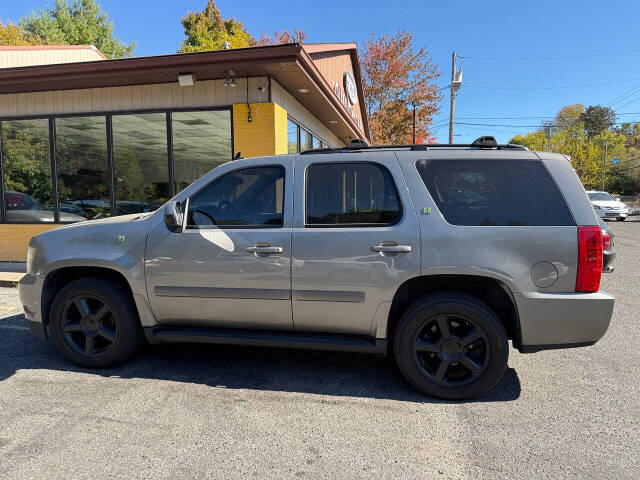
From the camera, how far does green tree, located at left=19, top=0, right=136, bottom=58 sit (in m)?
38.5

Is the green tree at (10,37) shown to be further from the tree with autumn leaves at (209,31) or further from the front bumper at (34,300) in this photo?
the front bumper at (34,300)

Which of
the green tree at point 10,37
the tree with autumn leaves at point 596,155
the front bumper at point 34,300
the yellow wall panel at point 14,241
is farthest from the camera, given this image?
the tree with autumn leaves at point 596,155

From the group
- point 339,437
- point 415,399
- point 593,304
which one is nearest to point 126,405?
point 339,437

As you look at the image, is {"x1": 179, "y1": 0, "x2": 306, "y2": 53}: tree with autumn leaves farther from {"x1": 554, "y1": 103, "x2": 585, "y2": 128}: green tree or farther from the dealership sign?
{"x1": 554, "y1": 103, "x2": 585, "y2": 128}: green tree

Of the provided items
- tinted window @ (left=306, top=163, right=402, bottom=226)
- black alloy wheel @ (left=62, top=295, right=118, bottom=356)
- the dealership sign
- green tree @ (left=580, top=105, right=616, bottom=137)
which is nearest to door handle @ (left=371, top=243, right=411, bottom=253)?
tinted window @ (left=306, top=163, right=402, bottom=226)

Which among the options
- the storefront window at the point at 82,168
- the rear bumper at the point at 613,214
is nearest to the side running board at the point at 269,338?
the storefront window at the point at 82,168

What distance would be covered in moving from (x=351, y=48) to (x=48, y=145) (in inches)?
381

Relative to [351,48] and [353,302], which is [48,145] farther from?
[351,48]

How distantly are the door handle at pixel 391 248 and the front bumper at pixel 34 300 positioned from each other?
115 inches

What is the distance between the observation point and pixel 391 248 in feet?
9.90

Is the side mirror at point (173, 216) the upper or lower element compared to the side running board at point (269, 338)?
upper

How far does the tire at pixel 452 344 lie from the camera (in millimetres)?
2992

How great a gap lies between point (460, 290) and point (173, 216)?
2.30 meters

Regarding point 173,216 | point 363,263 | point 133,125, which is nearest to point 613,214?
point 133,125
